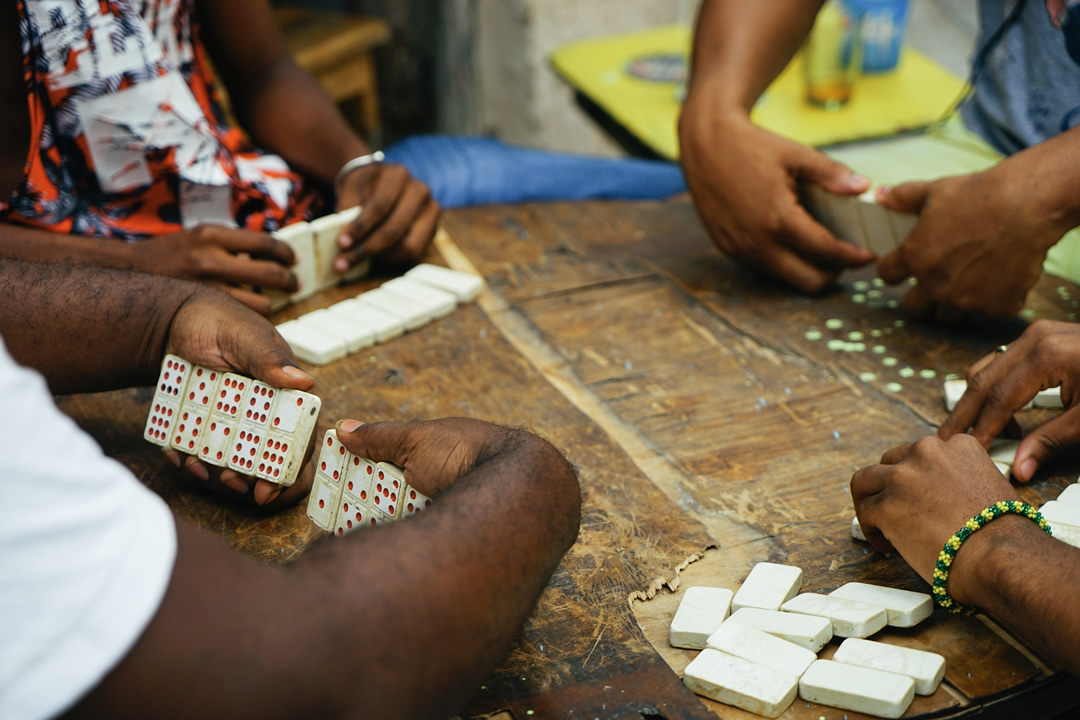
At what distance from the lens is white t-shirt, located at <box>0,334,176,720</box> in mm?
637

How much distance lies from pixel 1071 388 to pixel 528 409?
0.88 metres

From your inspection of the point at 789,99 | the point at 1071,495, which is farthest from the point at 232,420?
the point at 789,99

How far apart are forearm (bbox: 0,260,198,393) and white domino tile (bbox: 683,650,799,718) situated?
3.01 ft

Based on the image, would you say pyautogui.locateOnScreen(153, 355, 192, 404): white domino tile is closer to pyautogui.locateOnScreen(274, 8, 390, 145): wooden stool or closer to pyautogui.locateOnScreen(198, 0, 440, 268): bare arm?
pyautogui.locateOnScreen(198, 0, 440, 268): bare arm

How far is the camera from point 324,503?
120 centimetres

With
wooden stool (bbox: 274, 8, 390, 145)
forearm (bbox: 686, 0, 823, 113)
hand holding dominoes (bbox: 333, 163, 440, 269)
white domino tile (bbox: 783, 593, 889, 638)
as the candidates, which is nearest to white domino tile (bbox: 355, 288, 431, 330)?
hand holding dominoes (bbox: 333, 163, 440, 269)

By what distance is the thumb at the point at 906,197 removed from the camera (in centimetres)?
175

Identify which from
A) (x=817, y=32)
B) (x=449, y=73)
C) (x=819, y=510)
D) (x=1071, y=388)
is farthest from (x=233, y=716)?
(x=449, y=73)

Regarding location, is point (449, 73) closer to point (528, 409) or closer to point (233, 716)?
point (528, 409)

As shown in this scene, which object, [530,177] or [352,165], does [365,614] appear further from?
[530,177]

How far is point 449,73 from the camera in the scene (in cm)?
480

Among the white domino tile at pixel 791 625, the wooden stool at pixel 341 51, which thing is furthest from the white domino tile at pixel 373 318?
the wooden stool at pixel 341 51

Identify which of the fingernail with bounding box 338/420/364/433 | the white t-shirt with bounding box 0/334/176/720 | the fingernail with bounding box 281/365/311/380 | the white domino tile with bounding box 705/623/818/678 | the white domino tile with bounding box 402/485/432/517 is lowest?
the white domino tile with bounding box 705/623/818/678

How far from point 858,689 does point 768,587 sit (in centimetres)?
19
